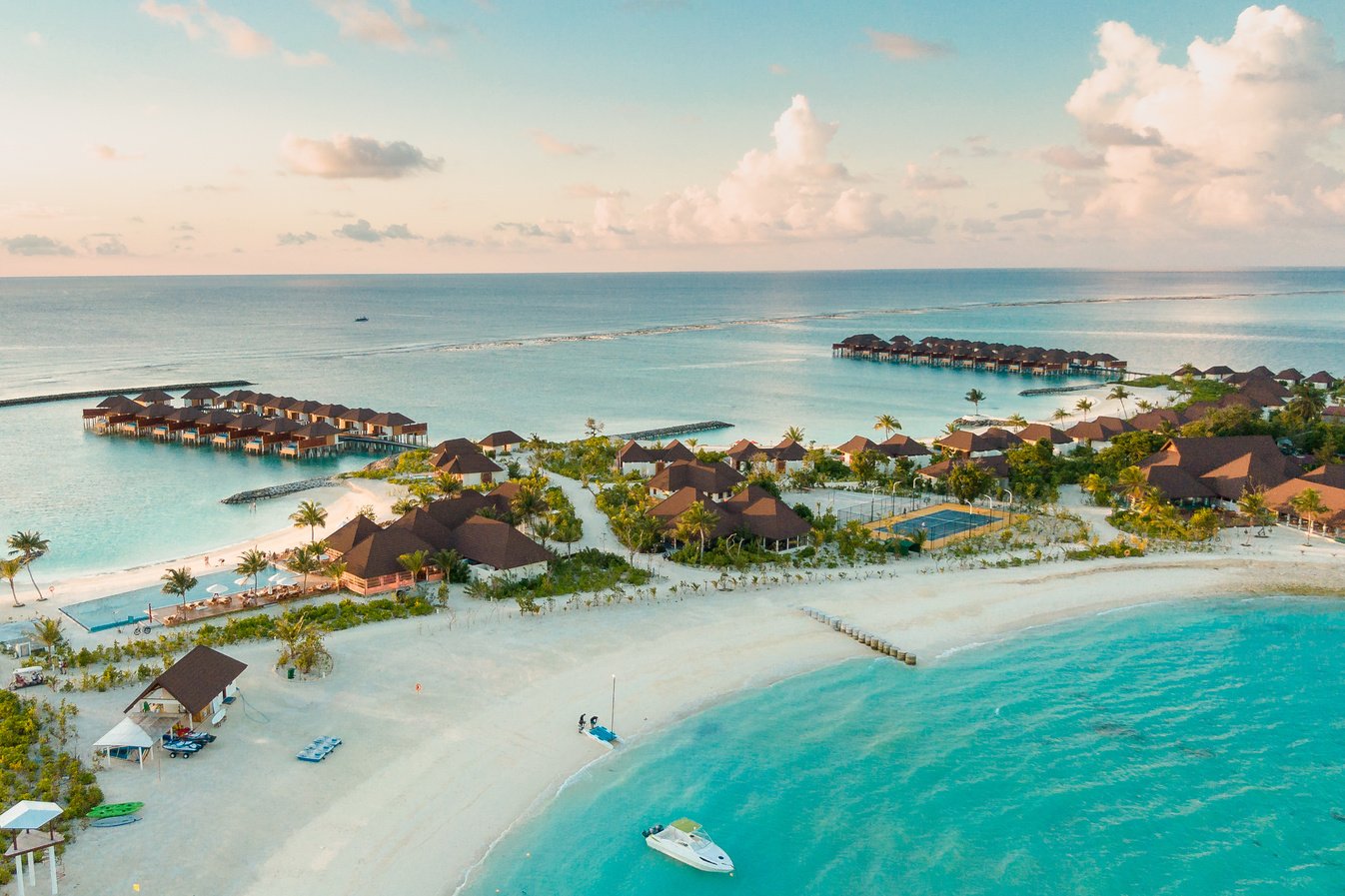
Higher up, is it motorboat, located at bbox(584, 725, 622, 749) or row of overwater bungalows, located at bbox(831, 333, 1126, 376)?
row of overwater bungalows, located at bbox(831, 333, 1126, 376)

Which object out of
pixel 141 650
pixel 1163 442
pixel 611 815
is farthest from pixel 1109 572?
pixel 141 650

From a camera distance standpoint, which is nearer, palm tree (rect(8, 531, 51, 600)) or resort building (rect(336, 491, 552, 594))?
resort building (rect(336, 491, 552, 594))

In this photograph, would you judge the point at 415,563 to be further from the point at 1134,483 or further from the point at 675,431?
the point at 675,431

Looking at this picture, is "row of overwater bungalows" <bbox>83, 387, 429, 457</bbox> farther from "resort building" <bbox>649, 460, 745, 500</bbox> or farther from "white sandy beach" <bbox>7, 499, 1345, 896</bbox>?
"white sandy beach" <bbox>7, 499, 1345, 896</bbox>

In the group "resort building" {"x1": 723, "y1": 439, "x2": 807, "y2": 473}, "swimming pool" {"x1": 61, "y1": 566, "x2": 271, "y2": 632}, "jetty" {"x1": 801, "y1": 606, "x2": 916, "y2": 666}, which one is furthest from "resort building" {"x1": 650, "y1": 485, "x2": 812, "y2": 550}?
"swimming pool" {"x1": 61, "y1": 566, "x2": 271, "y2": 632}

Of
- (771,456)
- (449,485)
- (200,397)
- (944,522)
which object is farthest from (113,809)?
(200,397)

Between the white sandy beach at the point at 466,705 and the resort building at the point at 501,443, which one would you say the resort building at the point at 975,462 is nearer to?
the white sandy beach at the point at 466,705
